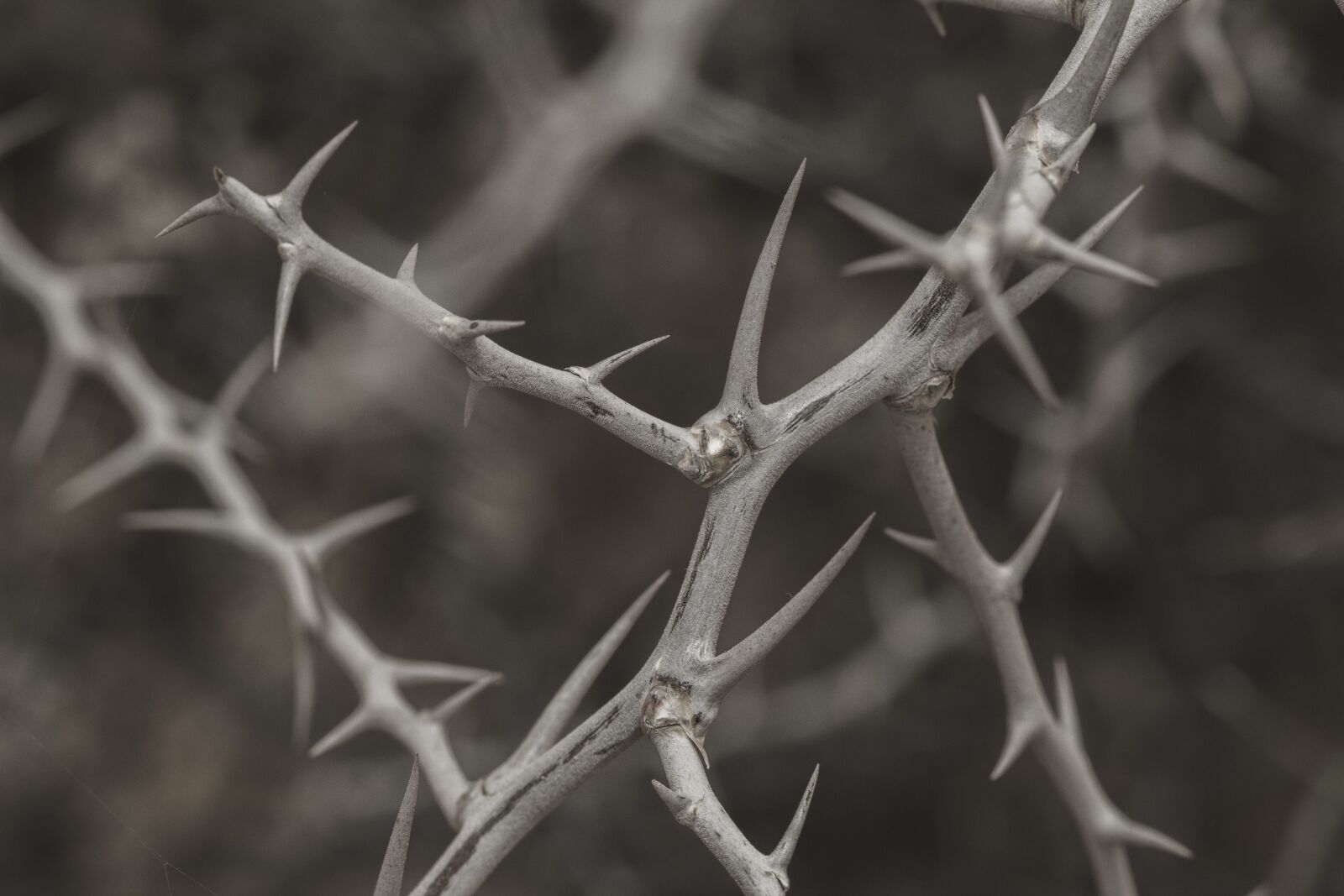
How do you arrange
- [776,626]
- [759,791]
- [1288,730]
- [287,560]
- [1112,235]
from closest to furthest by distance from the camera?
[776,626], [287,560], [1112,235], [1288,730], [759,791]

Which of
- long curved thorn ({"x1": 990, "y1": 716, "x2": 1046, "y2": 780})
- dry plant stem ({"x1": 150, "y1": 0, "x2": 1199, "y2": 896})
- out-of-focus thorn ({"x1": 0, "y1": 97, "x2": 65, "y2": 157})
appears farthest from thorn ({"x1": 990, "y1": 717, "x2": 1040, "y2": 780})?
out-of-focus thorn ({"x1": 0, "y1": 97, "x2": 65, "y2": 157})

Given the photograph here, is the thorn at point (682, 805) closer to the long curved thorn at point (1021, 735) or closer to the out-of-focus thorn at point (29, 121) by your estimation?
the long curved thorn at point (1021, 735)

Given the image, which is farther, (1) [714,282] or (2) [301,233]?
(1) [714,282]

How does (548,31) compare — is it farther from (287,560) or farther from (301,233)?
(301,233)

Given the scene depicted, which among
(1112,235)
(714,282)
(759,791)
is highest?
(714,282)

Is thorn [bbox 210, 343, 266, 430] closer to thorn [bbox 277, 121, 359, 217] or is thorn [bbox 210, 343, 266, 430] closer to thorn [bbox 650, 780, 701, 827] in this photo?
thorn [bbox 277, 121, 359, 217]

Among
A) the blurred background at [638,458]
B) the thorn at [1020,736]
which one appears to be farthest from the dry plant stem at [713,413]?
the blurred background at [638,458]

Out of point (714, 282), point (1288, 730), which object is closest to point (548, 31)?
point (714, 282)
